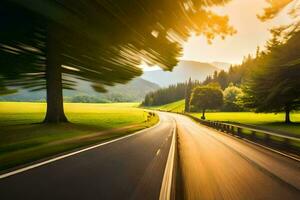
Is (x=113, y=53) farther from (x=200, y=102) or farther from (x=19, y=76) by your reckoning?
(x=200, y=102)

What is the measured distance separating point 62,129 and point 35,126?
1756mm

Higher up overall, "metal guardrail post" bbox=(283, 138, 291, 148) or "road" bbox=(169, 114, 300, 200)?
"road" bbox=(169, 114, 300, 200)

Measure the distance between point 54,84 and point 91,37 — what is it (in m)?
10.7

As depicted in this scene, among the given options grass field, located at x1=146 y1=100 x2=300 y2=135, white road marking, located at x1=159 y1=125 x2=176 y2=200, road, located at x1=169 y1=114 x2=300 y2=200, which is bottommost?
grass field, located at x1=146 y1=100 x2=300 y2=135

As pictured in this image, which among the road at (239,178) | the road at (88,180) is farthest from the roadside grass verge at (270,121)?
the road at (88,180)

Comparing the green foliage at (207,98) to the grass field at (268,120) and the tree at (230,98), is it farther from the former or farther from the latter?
the tree at (230,98)

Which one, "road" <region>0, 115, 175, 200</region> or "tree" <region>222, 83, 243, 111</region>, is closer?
"road" <region>0, 115, 175, 200</region>

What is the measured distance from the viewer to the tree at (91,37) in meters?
8.30

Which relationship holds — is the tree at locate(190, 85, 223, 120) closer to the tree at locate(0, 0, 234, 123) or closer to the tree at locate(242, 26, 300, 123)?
the tree at locate(242, 26, 300, 123)

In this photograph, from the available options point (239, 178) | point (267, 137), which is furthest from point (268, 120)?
point (239, 178)

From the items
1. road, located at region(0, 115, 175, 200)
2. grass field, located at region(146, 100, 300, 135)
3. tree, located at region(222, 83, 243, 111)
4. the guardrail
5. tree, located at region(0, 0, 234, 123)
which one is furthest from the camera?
tree, located at region(222, 83, 243, 111)

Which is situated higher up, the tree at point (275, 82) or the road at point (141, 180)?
the tree at point (275, 82)

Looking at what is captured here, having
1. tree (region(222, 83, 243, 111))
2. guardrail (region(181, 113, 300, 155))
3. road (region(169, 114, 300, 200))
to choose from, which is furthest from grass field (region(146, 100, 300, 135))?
tree (region(222, 83, 243, 111))

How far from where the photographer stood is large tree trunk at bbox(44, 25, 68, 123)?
60.6ft
